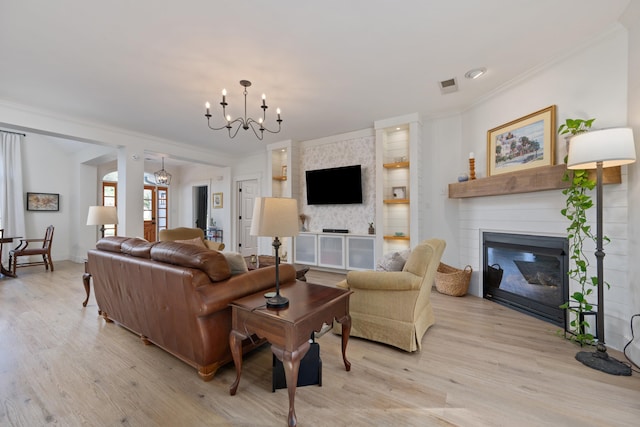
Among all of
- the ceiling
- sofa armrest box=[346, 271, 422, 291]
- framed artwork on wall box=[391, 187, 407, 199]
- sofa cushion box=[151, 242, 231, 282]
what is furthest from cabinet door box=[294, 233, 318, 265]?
sofa cushion box=[151, 242, 231, 282]

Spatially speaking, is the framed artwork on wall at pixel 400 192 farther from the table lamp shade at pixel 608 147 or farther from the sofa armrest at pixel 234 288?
the sofa armrest at pixel 234 288

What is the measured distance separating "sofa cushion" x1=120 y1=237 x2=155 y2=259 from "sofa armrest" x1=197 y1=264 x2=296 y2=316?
77 cm

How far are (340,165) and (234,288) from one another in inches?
149

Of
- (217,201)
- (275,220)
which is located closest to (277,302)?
(275,220)

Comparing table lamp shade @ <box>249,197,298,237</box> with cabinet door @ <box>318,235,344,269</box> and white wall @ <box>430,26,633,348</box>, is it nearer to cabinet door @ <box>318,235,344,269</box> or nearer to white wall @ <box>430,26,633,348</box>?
white wall @ <box>430,26,633,348</box>

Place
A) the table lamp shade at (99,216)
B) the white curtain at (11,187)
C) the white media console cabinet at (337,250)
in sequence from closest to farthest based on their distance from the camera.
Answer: the table lamp shade at (99,216)
the white media console cabinet at (337,250)
the white curtain at (11,187)

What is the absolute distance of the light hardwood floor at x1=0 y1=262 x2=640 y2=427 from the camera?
1486mm

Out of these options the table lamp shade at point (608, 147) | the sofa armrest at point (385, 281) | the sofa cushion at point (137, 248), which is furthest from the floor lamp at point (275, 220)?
the table lamp shade at point (608, 147)

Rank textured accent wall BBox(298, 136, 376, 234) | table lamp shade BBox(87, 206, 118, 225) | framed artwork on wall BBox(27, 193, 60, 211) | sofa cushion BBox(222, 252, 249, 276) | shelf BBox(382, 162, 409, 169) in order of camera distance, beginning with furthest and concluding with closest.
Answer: framed artwork on wall BBox(27, 193, 60, 211)
textured accent wall BBox(298, 136, 376, 234)
shelf BBox(382, 162, 409, 169)
table lamp shade BBox(87, 206, 118, 225)
sofa cushion BBox(222, 252, 249, 276)

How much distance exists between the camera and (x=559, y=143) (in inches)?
105

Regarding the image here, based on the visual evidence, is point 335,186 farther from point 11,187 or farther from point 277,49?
point 11,187

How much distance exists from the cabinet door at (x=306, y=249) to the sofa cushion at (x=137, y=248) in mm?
3235

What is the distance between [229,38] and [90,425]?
9.30 ft

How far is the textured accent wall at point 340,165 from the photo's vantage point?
4.86m
